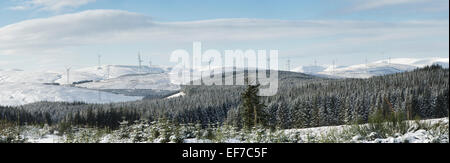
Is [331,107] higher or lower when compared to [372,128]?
lower

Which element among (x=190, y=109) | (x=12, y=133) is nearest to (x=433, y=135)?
(x=12, y=133)

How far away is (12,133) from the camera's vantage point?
1546 cm

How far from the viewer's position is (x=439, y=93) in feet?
319

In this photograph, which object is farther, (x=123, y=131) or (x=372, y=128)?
(x=123, y=131)

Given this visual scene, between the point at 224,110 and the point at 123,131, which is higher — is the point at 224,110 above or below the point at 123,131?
below
